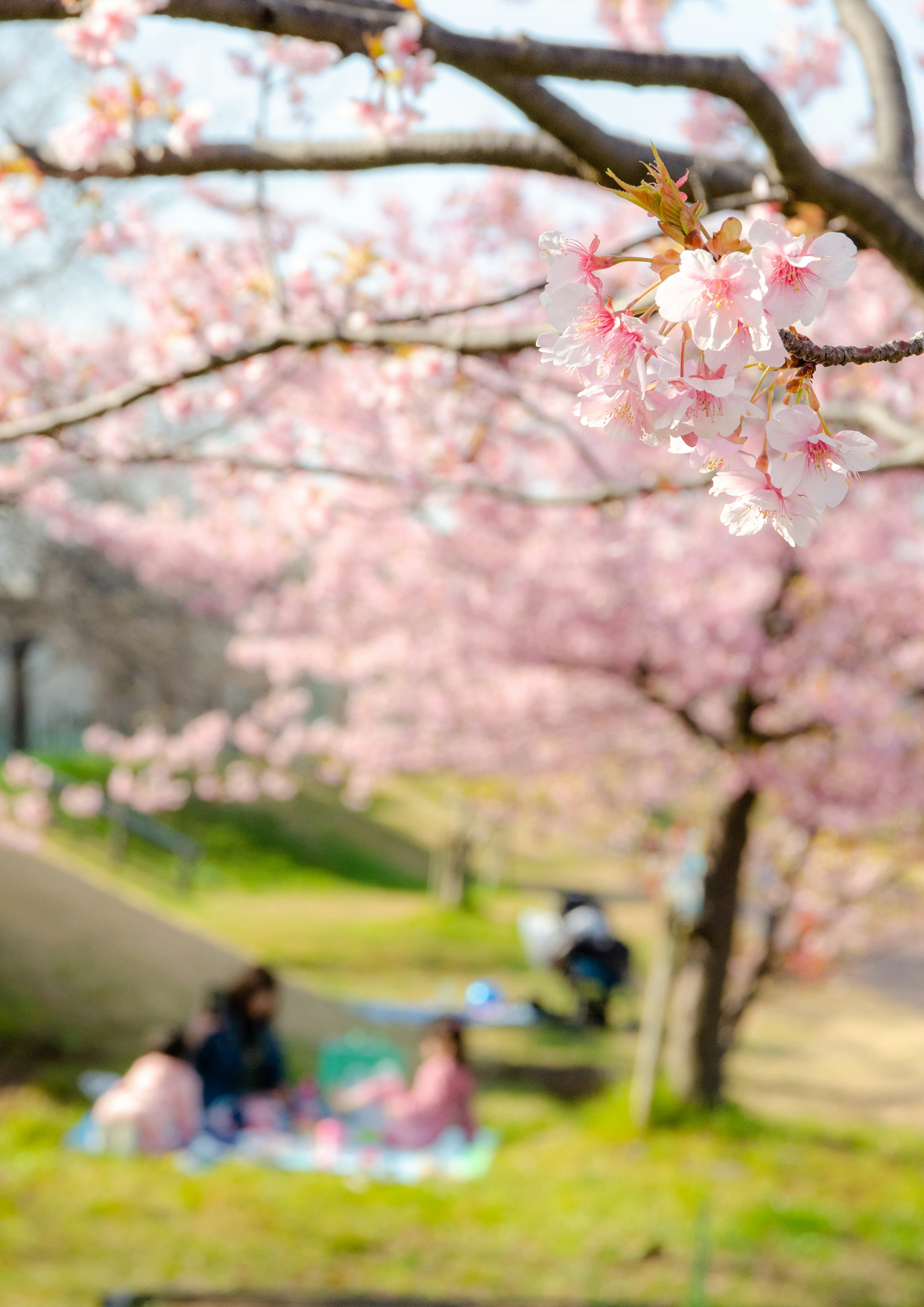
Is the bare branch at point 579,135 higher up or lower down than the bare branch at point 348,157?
higher up

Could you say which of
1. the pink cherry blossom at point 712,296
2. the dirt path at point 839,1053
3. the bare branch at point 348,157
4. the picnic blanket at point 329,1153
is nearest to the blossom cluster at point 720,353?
the pink cherry blossom at point 712,296

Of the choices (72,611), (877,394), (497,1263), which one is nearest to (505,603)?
(877,394)

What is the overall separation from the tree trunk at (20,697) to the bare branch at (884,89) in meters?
19.3

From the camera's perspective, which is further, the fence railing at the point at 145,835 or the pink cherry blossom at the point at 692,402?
the fence railing at the point at 145,835

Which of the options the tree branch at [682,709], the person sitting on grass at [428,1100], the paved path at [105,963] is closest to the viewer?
the person sitting on grass at [428,1100]

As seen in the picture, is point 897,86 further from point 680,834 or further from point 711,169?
point 680,834

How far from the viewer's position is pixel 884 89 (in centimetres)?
238

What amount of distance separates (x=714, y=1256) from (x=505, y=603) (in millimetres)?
3968

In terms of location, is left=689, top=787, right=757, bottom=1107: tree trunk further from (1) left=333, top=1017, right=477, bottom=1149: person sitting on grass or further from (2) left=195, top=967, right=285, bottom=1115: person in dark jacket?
(2) left=195, top=967, right=285, bottom=1115: person in dark jacket

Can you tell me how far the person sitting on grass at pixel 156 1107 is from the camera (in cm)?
546

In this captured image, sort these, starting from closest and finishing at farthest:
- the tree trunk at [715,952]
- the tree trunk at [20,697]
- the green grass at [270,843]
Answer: the tree trunk at [715,952]
the green grass at [270,843]
the tree trunk at [20,697]

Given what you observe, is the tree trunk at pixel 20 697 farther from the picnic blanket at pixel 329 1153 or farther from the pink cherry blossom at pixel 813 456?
the pink cherry blossom at pixel 813 456

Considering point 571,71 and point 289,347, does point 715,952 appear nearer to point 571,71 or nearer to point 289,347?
point 289,347

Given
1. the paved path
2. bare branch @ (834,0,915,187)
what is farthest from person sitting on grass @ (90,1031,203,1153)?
bare branch @ (834,0,915,187)
